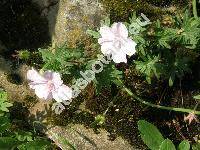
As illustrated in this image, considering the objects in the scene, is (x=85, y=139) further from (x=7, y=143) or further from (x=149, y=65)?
(x=149, y=65)

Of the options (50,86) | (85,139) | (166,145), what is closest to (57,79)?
(50,86)

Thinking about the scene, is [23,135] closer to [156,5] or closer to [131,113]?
[131,113]

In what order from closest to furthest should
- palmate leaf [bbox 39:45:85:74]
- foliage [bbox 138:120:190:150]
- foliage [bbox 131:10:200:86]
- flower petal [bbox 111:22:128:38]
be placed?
1. flower petal [bbox 111:22:128:38]
2. palmate leaf [bbox 39:45:85:74]
3. foliage [bbox 131:10:200:86]
4. foliage [bbox 138:120:190:150]

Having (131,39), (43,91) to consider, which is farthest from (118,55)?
(43,91)

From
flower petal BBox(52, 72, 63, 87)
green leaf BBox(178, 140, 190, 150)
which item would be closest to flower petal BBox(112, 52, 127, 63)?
flower petal BBox(52, 72, 63, 87)

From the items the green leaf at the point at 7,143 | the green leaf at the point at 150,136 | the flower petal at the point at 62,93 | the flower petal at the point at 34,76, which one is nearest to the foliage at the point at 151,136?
the green leaf at the point at 150,136

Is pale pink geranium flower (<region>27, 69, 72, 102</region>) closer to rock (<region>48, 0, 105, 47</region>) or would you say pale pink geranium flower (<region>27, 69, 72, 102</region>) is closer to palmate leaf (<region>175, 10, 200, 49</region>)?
rock (<region>48, 0, 105, 47</region>)
